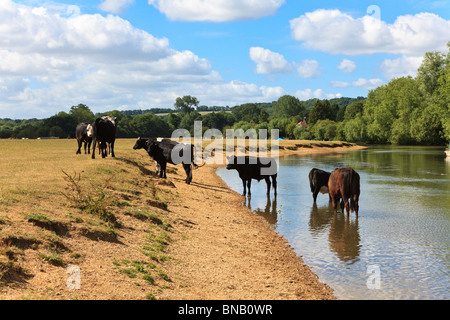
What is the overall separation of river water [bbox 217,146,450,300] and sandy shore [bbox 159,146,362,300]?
0.65 meters

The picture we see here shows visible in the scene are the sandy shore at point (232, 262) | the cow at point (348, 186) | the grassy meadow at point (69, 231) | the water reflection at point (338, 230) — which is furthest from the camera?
the cow at point (348, 186)

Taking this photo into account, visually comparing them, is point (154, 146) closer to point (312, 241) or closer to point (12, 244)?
point (312, 241)

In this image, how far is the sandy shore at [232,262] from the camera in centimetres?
893

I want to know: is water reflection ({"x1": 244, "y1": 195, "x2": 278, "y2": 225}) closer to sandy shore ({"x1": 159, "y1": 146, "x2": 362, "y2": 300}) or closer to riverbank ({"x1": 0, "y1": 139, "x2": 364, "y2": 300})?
sandy shore ({"x1": 159, "y1": 146, "x2": 362, "y2": 300})

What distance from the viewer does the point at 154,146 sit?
997 inches

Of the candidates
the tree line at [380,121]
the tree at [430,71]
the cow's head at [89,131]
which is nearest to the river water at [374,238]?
the cow's head at [89,131]

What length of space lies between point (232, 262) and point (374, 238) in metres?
6.23

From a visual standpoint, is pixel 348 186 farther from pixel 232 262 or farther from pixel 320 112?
pixel 320 112

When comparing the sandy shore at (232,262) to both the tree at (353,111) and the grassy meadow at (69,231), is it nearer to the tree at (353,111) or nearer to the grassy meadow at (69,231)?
the grassy meadow at (69,231)

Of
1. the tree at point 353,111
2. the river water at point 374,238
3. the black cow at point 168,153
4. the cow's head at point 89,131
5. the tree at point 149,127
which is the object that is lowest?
the river water at point 374,238

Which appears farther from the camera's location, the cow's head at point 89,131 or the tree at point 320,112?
the tree at point 320,112

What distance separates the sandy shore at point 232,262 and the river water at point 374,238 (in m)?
0.65

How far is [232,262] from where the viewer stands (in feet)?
36.6

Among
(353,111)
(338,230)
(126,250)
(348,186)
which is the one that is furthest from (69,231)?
(353,111)
